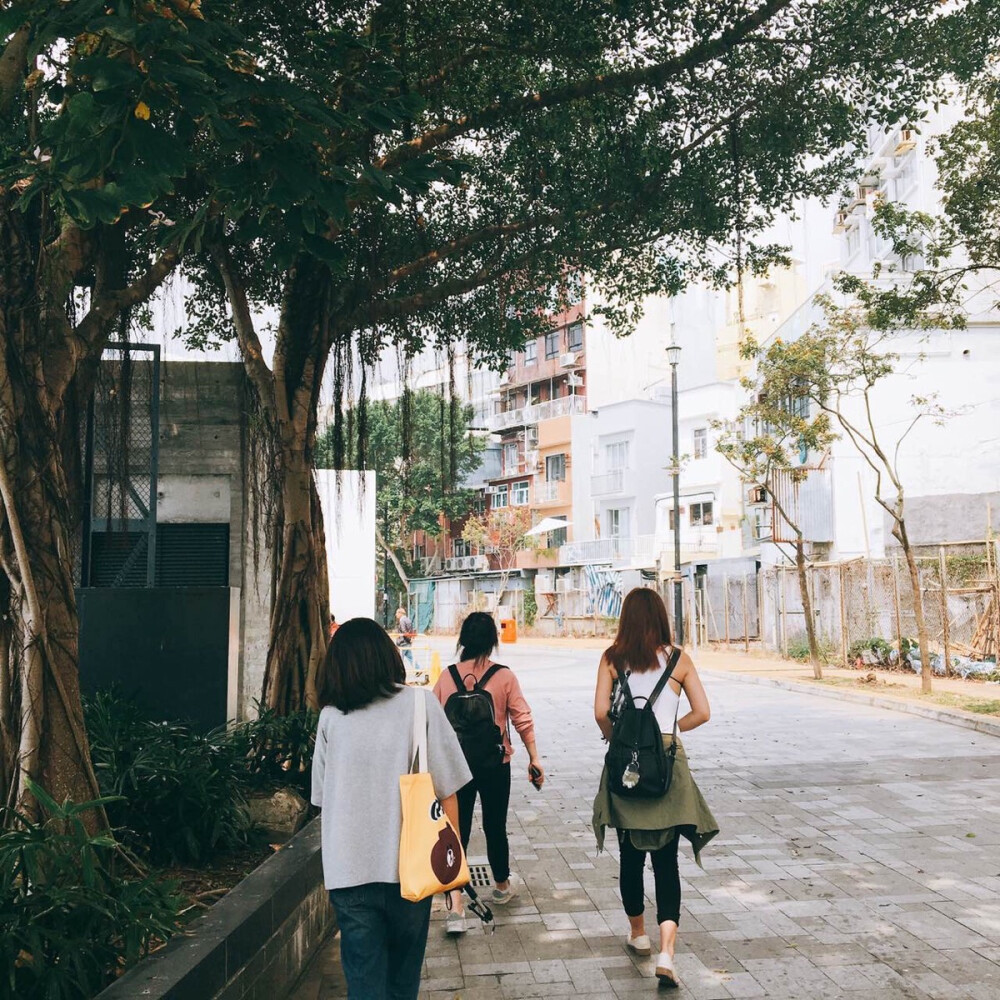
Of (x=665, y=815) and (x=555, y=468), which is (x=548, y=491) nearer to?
(x=555, y=468)

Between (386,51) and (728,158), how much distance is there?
4765 mm

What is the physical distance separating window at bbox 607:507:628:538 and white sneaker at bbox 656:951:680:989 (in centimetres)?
4734

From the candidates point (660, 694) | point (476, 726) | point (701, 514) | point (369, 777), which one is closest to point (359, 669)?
point (369, 777)

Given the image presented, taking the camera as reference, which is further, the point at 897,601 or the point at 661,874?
the point at 897,601

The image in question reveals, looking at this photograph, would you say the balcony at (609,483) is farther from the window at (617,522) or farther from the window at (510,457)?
the window at (510,457)

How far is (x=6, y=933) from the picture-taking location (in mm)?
3588

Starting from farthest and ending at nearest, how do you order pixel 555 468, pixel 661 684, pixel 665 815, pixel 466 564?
pixel 466 564
pixel 555 468
pixel 661 684
pixel 665 815

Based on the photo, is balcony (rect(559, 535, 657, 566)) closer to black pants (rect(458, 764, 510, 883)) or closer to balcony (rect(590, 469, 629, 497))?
balcony (rect(590, 469, 629, 497))

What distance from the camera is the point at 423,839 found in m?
3.69

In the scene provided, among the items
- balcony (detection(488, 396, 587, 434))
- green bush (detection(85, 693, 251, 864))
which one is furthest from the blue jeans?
balcony (detection(488, 396, 587, 434))

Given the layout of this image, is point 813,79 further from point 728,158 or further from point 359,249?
point 359,249

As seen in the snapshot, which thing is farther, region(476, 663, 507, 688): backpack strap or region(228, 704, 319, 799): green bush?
region(228, 704, 319, 799): green bush

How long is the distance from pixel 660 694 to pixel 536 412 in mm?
53671

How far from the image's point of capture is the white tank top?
5199 mm
